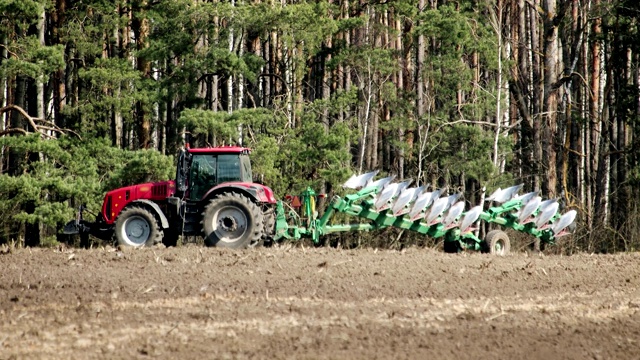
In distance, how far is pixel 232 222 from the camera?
16.8 m

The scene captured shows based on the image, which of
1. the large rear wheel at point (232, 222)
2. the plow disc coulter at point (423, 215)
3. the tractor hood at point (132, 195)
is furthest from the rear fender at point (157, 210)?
the plow disc coulter at point (423, 215)

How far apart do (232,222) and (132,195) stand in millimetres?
2048

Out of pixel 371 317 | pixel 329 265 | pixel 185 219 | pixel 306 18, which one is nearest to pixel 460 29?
pixel 306 18

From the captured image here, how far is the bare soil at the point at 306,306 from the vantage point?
26.9 ft

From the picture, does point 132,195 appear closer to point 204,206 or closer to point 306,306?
point 204,206

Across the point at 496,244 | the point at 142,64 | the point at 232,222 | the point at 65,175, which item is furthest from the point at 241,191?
the point at 142,64

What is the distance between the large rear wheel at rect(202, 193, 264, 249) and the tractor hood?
1209 millimetres

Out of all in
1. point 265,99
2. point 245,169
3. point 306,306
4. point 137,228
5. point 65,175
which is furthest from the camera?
point 265,99

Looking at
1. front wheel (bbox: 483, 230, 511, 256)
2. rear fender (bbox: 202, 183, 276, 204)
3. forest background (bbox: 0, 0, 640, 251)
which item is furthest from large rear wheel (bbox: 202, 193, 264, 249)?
forest background (bbox: 0, 0, 640, 251)

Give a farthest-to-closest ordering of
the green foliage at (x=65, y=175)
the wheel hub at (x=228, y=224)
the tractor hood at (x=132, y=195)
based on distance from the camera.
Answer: the green foliage at (x=65, y=175)
the tractor hood at (x=132, y=195)
the wheel hub at (x=228, y=224)

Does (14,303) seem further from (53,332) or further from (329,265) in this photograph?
(329,265)

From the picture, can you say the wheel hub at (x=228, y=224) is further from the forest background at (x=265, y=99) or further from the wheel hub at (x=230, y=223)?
the forest background at (x=265, y=99)

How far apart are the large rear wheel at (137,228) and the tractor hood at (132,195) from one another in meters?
0.56

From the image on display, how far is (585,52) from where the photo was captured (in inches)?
1446
